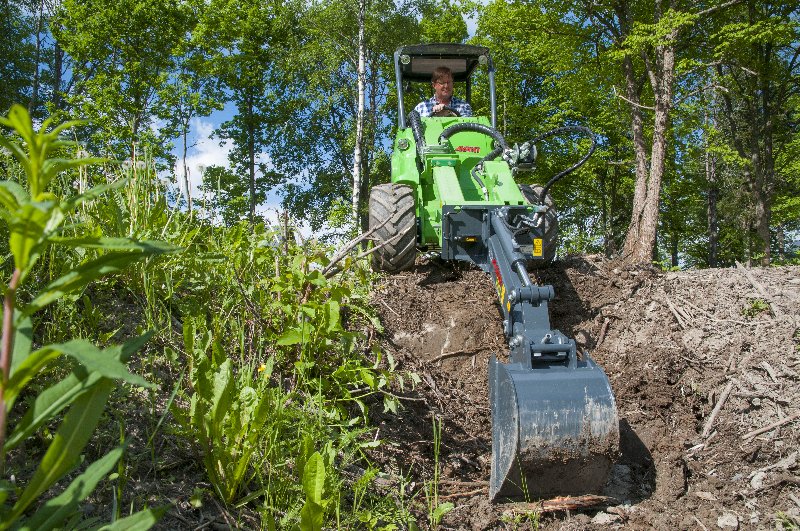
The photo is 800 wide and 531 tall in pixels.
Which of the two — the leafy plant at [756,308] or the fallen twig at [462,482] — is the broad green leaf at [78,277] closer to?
the fallen twig at [462,482]

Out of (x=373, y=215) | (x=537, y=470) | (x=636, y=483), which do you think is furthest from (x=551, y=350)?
(x=373, y=215)

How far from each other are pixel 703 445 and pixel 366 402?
198cm

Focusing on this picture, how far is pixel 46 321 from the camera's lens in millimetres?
2703

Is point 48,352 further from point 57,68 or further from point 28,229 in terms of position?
point 57,68

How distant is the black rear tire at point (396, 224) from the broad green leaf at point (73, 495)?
4.43m

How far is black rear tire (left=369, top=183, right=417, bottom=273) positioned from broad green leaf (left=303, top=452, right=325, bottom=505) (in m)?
3.49

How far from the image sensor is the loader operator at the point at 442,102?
23.5 feet

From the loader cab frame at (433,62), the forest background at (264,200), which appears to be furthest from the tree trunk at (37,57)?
the loader cab frame at (433,62)

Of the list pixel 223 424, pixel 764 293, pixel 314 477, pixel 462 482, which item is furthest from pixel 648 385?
pixel 223 424

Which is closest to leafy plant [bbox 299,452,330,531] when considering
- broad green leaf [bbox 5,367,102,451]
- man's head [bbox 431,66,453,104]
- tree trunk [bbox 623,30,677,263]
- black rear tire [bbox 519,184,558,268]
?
broad green leaf [bbox 5,367,102,451]

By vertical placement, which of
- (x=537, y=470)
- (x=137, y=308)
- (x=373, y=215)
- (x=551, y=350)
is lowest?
(x=537, y=470)

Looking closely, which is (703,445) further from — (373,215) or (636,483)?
(373,215)

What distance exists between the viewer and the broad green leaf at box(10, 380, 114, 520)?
1.18m

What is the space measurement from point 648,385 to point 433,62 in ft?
16.1
